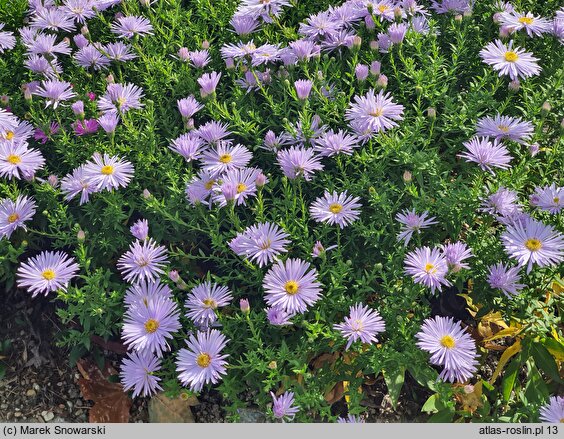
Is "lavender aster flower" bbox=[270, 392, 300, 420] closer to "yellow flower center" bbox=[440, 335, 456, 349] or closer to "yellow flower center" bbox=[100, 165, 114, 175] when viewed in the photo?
"yellow flower center" bbox=[440, 335, 456, 349]

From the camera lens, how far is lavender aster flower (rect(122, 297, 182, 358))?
2.56 metres

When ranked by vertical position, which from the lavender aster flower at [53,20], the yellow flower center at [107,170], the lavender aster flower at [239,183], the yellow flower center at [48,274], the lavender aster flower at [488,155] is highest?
the lavender aster flower at [53,20]

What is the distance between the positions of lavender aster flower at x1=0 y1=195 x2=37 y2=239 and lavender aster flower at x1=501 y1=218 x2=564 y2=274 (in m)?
1.86

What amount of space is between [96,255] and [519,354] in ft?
5.72

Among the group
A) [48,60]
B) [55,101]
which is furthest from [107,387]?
[48,60]

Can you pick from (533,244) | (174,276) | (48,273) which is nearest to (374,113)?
(533,244)

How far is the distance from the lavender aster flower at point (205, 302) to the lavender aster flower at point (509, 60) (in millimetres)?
1470

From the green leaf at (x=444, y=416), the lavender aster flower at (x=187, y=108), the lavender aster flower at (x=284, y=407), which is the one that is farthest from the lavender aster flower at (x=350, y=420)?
the lavender aster flower at (x=187, y=108)

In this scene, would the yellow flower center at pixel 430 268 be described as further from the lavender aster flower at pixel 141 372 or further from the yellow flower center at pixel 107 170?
the yellow flower center at pixel 107 170

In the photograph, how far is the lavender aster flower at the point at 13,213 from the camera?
288 cm

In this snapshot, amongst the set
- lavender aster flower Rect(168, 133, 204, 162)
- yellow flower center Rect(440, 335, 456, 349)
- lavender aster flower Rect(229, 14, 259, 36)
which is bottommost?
yellow flower center Rect(440, 335, 456, 349)

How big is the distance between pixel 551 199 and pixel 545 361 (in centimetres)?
61

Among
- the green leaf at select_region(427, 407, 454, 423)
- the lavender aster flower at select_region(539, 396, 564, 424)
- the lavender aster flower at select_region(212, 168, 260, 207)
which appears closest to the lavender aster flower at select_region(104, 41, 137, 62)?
the lavender aster flower at select_region(212, 168, 260, 207)

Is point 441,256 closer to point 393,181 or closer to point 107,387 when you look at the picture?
point 393,181
